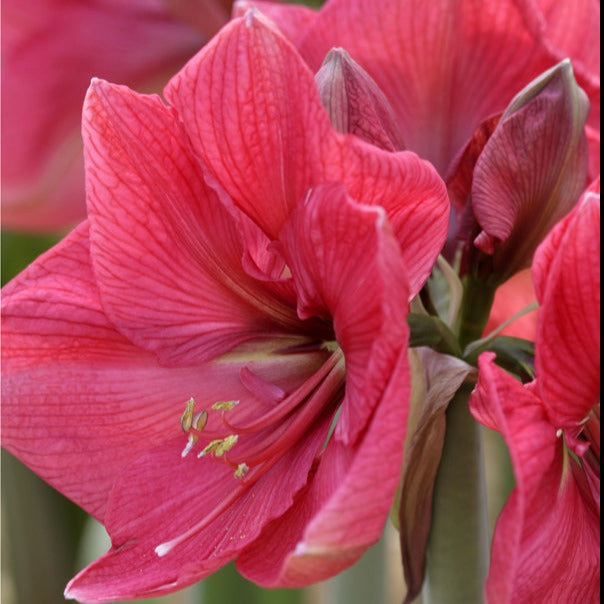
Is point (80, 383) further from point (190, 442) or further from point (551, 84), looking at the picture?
point (551, 84)

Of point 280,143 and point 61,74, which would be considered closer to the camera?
point 280,143

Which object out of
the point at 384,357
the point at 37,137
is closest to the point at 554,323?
the point at 384,357

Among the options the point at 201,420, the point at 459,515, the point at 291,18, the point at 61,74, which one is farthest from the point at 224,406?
the point at 61,74

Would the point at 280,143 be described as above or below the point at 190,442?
above

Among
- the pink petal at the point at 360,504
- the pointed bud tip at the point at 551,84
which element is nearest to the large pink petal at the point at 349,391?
the pink petal at the point at 360,504

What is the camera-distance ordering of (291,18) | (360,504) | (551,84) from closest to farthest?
(360,504) → (551,84) → (291,18)

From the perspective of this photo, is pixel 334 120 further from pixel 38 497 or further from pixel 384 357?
pixel 38 497

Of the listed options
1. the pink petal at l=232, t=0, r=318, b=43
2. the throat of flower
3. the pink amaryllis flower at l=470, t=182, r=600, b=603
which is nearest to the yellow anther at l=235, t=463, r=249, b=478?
the throat of flower

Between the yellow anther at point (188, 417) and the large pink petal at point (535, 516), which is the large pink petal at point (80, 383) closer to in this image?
the yellow anther at point (188, 417)

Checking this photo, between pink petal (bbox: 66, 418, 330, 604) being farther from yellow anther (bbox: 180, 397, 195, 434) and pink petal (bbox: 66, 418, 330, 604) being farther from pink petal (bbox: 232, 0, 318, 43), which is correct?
pink petal (bbox: 232, 0, 318, 43)
